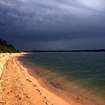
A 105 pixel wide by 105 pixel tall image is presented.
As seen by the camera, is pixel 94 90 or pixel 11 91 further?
pixel 94 90

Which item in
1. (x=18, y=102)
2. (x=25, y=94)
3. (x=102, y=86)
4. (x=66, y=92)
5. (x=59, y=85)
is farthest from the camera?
(x=59, y=85)

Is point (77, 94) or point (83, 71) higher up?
point (83, 71)

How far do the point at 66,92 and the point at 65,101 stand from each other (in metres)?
3.98

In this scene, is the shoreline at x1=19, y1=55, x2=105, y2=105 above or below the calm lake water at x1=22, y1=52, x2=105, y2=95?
below

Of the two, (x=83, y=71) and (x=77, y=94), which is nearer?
(x=77, y=94)

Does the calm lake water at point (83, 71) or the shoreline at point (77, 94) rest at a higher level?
the calm lake water at point (83, 71)

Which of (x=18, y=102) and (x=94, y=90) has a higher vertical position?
(x=94, y=90)

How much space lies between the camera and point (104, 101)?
754 inches

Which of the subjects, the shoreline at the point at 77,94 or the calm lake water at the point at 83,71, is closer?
the shoreline at the point at 77,94

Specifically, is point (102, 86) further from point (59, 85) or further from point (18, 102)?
point (18, 102)

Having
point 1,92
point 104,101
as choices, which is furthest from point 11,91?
point 104,101

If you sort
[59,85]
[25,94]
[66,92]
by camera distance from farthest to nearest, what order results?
[59,85] → [66,92] → [25,94]

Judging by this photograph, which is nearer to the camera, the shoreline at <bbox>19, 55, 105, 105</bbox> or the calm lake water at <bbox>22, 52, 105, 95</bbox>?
the shoreline at <bbox>19, 55, 105, 105</bbox>

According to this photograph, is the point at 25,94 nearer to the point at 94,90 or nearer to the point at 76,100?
the point at 76,100
